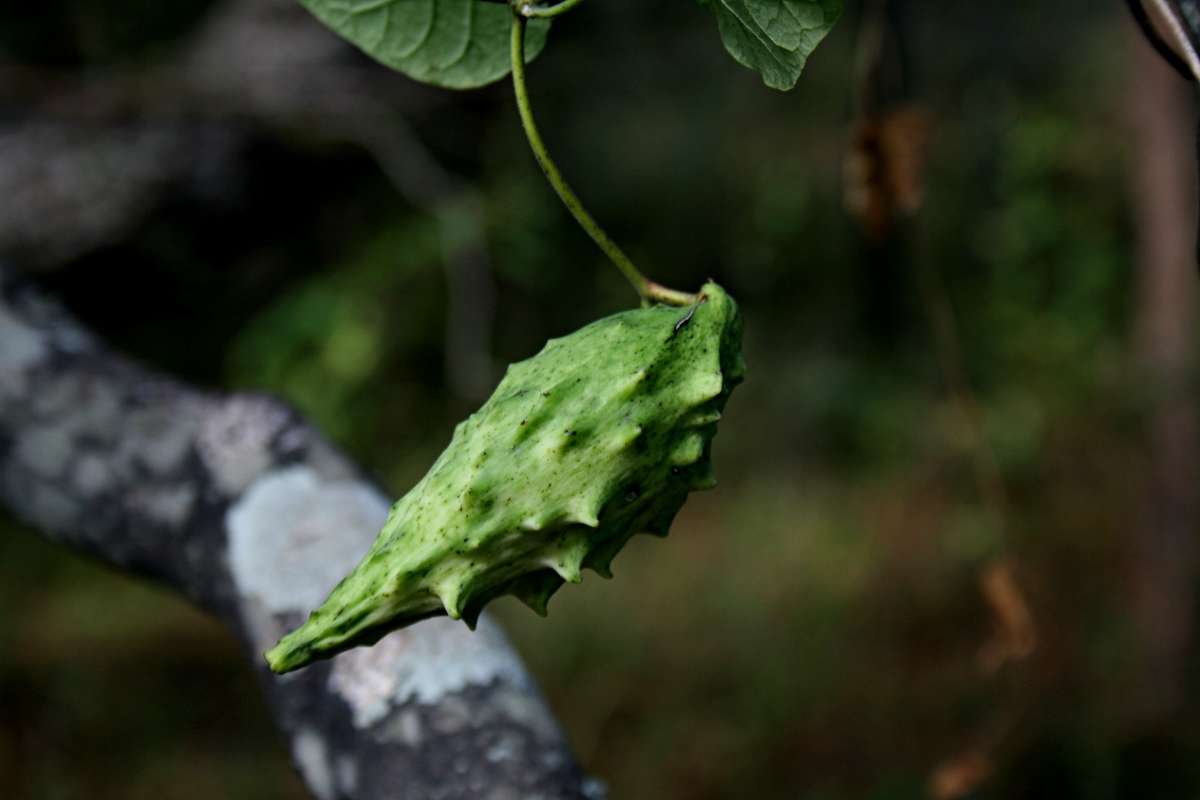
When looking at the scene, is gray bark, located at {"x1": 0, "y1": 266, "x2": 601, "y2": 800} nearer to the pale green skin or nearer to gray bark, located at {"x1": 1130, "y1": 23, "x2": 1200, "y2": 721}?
the pale green skin

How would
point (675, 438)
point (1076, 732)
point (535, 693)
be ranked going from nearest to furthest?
point (675, 438)
point (535, 693)
point (1076, 732)

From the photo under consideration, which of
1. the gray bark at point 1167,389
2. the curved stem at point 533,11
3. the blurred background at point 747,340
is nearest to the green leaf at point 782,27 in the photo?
the curved stem at point 533,11

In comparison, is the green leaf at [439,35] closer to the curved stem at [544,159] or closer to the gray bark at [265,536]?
the curved stem at [544,159]

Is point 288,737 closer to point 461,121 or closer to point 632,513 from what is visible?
point 632,513

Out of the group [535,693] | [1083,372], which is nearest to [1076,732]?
[1083,372]

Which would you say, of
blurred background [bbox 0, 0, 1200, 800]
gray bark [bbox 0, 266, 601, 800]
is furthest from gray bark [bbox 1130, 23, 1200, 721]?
gray bark [bbox 0, 266, 601, 800]
